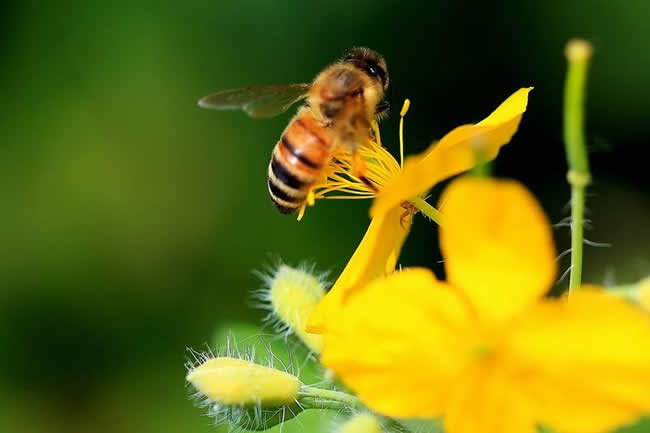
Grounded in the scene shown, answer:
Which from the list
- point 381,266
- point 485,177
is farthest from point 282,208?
point 485,177

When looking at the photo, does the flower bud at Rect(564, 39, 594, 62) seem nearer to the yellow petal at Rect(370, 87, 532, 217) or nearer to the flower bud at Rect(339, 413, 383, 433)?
the yellow petal at Rect(370, 87, 532, 217)

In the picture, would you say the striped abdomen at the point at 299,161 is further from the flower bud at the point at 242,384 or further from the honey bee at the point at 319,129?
the flower bud at the point at 242,384

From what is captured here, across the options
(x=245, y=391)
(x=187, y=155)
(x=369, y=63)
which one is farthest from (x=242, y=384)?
(x=187, y=155)

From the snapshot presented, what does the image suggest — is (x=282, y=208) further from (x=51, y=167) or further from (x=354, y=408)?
(x=51, y=167)

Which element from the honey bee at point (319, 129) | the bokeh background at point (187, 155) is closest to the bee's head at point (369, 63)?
the honey bee at point (319, 129)

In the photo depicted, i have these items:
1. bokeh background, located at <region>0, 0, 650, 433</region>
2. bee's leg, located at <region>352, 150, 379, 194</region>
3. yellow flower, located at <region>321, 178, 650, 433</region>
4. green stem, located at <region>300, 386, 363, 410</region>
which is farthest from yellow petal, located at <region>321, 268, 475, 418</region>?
bokeh background, located at <region>0, 0, 650, 433</region>

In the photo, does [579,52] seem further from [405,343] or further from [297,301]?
[297,301]
